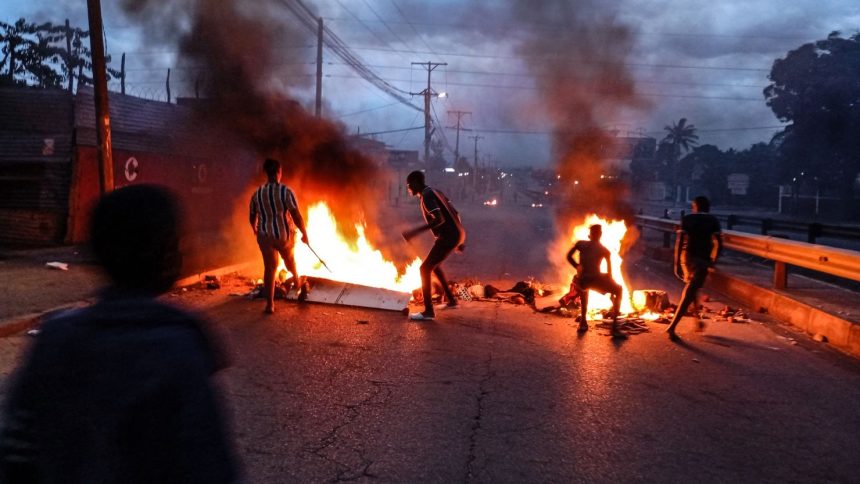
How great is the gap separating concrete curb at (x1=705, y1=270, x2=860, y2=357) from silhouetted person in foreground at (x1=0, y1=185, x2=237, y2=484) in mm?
7131

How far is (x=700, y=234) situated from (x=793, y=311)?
76.1 inches

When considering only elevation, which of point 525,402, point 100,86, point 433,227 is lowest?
point 525,402

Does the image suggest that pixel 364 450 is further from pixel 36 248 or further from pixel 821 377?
pixel 36 248

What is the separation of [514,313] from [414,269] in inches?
108

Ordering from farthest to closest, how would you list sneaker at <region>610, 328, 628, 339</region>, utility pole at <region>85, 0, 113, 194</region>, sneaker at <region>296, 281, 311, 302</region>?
utility pole at <region>85, 0, 113, 194</region> < sneaker at <region>296, 281, 311, 302</region> < sneaker at <region>610, 328, 628, 339</region>

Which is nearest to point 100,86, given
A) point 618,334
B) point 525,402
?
point 618,334

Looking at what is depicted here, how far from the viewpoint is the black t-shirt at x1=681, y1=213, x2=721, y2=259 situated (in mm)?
7930

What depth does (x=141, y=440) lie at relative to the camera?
1.75 metres

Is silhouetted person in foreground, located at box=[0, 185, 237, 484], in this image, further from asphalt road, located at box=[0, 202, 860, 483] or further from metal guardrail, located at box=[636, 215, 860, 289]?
metal guardrail, located at box=[636, 215, 860, 289]

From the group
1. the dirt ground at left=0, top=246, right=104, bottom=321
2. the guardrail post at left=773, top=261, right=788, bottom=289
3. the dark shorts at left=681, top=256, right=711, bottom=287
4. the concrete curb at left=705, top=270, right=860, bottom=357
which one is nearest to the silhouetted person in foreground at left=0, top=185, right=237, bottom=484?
the dirt ground at left=0, top=246, right=104, bottom=321

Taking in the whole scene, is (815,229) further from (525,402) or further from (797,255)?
(525,402)

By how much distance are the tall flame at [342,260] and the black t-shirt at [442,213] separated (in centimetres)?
177

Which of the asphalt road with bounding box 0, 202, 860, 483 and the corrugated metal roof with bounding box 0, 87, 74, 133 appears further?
the corrugated metal roof with bounding box 0, 87, 74, 133

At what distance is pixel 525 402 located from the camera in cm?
521
